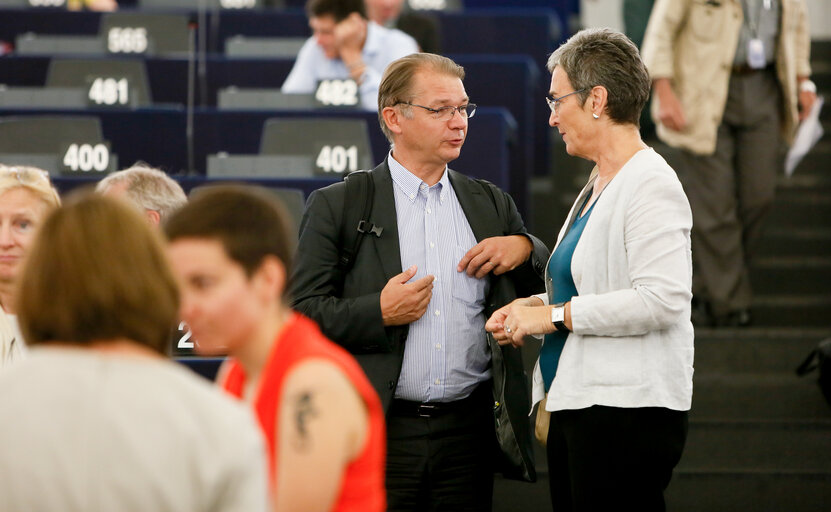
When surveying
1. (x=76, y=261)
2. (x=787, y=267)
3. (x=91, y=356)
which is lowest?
(x=787, y=267)

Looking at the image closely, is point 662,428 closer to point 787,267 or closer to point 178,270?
point 178,270

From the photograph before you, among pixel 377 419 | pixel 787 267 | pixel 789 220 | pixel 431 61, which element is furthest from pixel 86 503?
pixel 789 220

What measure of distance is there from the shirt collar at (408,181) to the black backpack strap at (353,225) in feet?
0.33

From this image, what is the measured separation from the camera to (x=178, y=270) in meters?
1.66

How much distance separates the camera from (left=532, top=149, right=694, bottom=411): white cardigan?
2752 mm

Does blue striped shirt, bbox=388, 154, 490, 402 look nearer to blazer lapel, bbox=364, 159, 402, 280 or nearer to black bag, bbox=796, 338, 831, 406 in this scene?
blazer lapel, bbox=364, 159, 402, 280

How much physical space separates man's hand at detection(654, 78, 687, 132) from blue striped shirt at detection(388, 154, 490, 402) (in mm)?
2444

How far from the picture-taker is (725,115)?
18.3 ft

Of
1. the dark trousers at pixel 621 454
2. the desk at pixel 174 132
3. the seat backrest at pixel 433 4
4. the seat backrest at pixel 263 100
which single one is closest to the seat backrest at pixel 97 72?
the seat backrest at pixel 263 100

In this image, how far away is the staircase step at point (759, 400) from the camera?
4988 mm

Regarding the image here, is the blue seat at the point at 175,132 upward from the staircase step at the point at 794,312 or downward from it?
upward

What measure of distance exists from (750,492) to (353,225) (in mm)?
2089

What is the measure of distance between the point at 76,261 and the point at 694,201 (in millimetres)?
4466

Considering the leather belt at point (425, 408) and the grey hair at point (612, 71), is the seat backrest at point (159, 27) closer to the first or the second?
the leather belt at point (425, 408)
